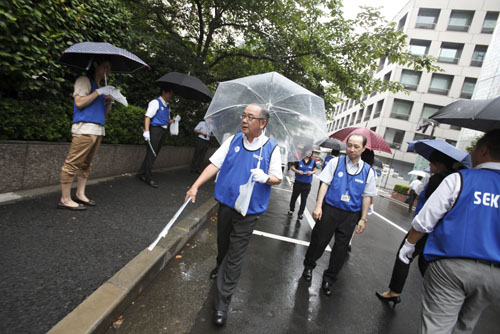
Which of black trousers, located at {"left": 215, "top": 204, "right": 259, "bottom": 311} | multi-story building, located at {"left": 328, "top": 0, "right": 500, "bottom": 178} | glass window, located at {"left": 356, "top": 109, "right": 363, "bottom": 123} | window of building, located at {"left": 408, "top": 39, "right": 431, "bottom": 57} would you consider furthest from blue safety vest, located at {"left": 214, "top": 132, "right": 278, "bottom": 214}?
glass window, located at {"left": 356, "top": 109, "right": 363, "bottom": 123}

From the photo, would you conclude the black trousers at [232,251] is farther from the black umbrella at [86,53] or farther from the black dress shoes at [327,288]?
the black umbrella at [86,53]

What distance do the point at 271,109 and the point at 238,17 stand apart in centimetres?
617

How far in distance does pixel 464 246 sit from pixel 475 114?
3.39 ft

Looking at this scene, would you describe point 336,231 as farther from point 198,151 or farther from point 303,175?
point 198,151

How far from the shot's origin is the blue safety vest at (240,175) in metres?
2.28

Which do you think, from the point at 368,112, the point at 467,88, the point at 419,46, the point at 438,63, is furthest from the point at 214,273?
the point at 368,112

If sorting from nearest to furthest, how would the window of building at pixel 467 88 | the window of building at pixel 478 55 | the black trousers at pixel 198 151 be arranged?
the black trousers at pixel 198 151
the window of building at pixel 478 55
the window of building at pixel 467 88

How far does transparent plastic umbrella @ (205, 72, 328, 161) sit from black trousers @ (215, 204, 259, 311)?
3.26 feet

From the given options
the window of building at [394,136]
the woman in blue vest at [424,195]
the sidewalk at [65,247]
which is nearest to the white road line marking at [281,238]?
the sidewalk at [65,247]

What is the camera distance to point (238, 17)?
7.60 meters

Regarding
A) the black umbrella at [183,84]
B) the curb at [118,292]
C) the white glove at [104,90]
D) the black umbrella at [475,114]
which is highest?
the black umbrella at [183,84]

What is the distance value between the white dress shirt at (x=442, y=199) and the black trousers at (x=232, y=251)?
4.61 feet

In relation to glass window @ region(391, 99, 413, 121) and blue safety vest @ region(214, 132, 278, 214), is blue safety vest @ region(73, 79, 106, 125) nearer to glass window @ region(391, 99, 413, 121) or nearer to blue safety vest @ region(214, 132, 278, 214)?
blue safety vest @ region(214, 132, 278, 214)

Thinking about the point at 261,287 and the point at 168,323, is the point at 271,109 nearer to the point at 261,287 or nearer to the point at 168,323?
the point at 261,287
